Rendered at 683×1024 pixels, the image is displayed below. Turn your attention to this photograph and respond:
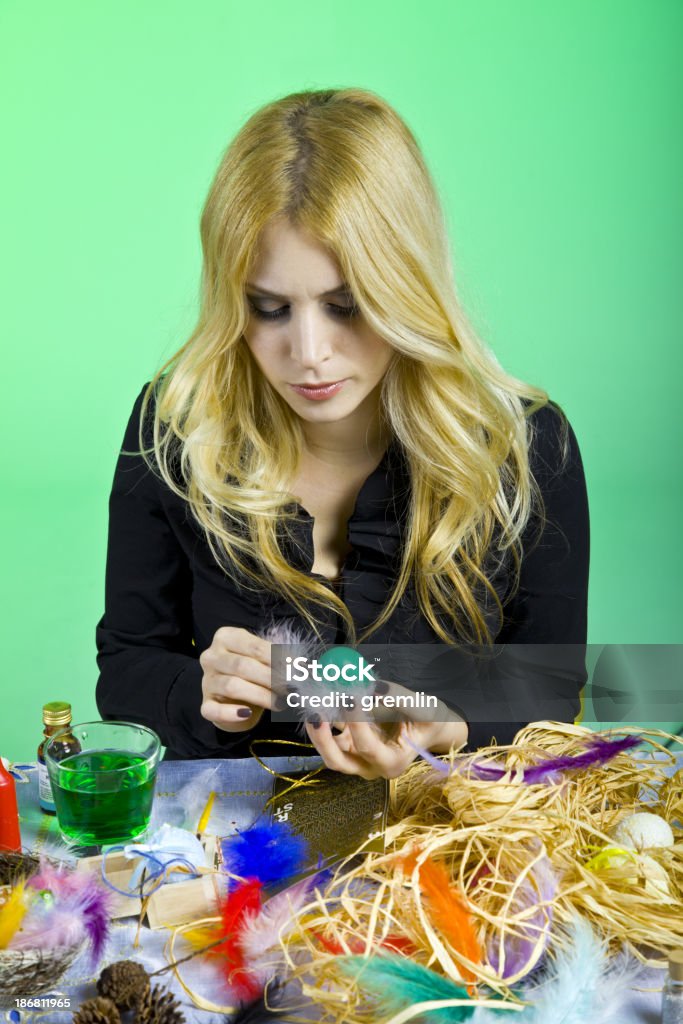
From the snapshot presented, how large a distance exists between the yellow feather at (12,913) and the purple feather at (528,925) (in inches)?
18.1

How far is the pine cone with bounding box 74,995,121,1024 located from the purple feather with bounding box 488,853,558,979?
0.34m

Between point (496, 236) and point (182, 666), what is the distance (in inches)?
113

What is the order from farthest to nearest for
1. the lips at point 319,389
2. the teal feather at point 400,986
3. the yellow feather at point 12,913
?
the lips at point 319,389
the yellow feather at point 12,913
the teal feather at point 400,986

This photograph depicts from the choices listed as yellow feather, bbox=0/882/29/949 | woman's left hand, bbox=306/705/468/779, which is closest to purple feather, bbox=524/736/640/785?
woman's left hand, bbox=306/705/468/779

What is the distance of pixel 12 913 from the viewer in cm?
112

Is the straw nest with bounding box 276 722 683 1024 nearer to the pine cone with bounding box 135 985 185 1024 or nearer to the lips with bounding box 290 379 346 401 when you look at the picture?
the pine cone with bounding box 135 985 185 1024

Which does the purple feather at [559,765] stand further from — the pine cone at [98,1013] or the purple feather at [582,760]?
the pine cone at [98,1013]

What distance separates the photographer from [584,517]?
6.27ft

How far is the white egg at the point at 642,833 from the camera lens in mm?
1191

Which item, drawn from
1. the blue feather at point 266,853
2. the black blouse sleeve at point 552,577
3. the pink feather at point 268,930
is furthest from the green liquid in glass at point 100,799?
the black blouse sleeve at point 552,577

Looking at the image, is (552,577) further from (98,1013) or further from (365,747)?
(98,1013)

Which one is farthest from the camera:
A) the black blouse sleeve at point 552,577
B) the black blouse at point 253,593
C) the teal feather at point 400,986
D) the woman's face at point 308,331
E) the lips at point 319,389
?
the black blouse sleeve at point 552,577

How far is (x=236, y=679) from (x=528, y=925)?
478mm

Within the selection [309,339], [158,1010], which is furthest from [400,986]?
[309,339]
